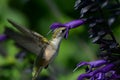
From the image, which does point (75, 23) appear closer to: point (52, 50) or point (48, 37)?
point (52, 50)

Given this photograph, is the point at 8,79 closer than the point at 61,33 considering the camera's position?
No

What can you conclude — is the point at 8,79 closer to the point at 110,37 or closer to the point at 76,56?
the point at 76,56

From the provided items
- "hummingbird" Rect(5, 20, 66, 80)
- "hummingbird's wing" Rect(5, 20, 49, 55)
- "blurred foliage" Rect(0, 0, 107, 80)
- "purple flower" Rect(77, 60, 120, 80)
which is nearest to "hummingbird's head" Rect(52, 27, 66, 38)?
"hummingbird" Rect(5, 20, 66, 80)

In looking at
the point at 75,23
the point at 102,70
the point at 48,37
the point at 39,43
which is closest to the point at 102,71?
the point at 102,70

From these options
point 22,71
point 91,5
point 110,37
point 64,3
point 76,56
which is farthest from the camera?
point 64,3

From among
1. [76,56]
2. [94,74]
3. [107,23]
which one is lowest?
[76,56]

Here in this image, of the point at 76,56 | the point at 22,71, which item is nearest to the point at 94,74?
the point at 22,71

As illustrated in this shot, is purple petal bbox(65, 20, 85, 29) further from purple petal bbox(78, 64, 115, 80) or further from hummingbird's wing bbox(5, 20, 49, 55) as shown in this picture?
purple petal bbox(78, 64, 115, 80)

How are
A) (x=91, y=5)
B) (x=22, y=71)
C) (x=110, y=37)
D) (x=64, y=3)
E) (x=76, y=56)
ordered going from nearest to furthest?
(x=91, y=5), (x=110, y=37), (x=22, y=71), (x=76, y=56), (x=64, y=3)
